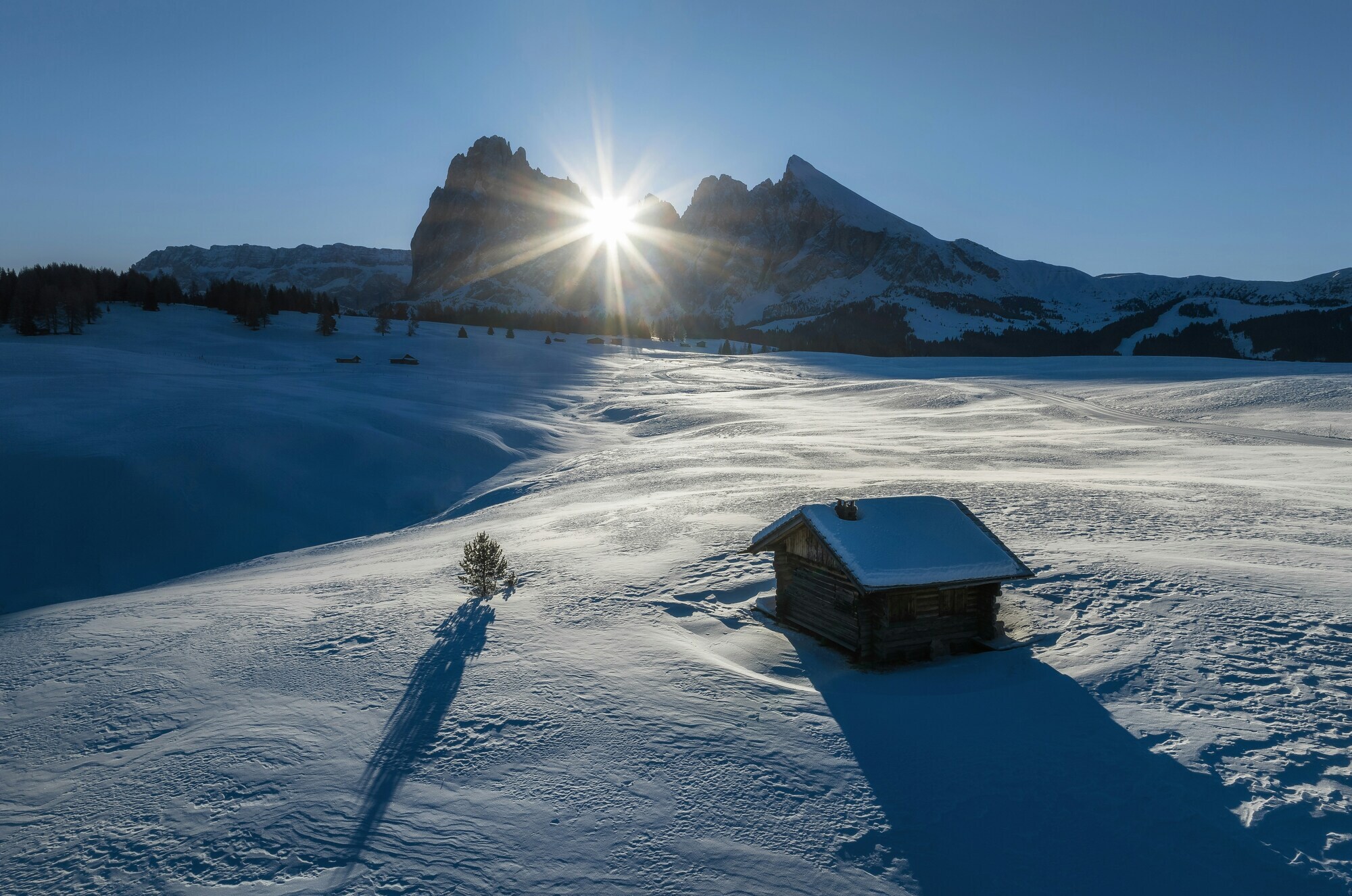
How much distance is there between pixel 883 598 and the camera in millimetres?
9602

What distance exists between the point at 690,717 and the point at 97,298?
3312 inches

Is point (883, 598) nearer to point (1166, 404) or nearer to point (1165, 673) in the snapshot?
point (1165, 673)

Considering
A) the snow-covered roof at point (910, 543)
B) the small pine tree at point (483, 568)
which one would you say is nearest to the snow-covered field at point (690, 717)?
the small pine tree at point (483, 568)

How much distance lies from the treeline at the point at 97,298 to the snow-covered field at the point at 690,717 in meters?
48.2

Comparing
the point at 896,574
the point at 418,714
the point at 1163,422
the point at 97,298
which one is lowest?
the point at 418,714

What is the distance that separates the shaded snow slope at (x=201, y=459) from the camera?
1955 centimetres

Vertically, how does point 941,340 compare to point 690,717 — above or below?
above

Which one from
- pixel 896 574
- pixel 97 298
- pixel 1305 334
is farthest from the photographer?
pixel 1305 334

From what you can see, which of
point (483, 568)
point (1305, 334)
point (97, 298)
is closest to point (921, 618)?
point (483, 568)

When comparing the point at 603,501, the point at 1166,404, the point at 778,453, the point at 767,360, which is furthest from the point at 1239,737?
the point at 767,360

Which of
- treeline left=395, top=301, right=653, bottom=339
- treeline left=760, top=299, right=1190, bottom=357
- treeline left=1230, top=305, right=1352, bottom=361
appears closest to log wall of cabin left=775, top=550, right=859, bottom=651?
treeline left=395, top=301, right=653, bottom=339

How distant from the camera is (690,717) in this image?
809 centimetres

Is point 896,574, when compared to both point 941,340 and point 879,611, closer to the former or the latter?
point 879,611

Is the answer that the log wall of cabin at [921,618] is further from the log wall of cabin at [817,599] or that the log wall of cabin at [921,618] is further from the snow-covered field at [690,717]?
the snow-covered field at [690,717]
